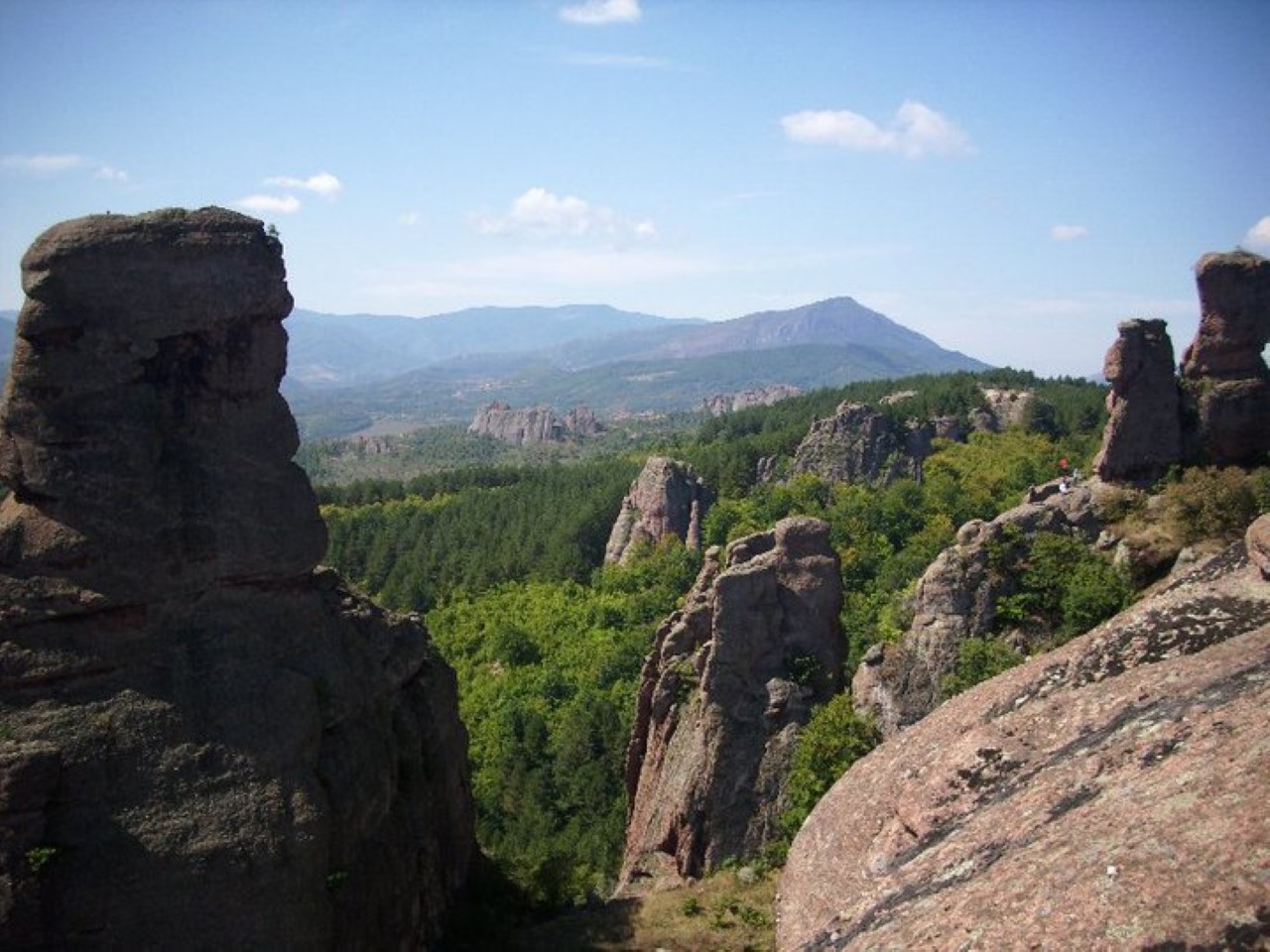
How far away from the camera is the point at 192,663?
774 inches

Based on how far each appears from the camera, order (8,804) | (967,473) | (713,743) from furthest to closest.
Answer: (967,473), (713,743), (8,804)

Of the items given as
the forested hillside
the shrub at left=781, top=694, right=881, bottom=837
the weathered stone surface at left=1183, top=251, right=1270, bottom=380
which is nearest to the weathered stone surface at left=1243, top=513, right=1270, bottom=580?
the shrub at left=781, top=694, right=881, bottom=837

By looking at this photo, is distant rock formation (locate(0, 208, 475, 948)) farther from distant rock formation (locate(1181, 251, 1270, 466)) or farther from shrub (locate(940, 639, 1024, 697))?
distant rock formation (locate(1181, 251, 1270, 466))

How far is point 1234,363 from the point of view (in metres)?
33.2

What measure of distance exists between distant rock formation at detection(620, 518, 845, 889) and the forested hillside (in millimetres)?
2063

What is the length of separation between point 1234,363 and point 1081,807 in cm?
2521

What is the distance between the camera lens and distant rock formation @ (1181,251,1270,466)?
3228 cm

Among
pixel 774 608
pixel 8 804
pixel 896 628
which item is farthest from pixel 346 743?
pixel 896 628

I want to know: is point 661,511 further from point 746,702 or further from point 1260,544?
point 1260,544

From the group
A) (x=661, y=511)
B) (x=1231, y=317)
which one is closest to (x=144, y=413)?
(x=1231, y=317)

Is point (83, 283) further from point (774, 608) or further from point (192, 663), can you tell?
point (774, 608)

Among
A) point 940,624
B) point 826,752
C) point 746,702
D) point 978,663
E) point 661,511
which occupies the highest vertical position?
point 940,624

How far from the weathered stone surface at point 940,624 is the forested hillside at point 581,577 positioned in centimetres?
156

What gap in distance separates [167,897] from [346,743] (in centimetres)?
431
